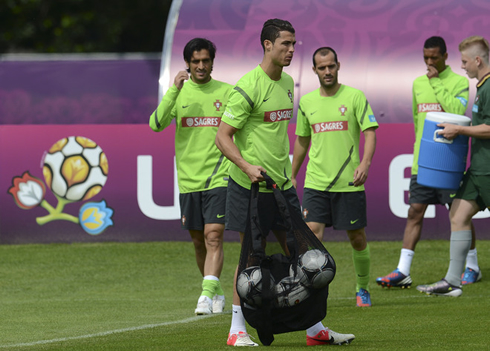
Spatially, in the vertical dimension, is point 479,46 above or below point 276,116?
above

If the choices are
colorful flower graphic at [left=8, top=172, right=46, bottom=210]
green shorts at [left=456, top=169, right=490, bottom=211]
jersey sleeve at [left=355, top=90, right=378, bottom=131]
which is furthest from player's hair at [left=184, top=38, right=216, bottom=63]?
colorful flower graphic at [left=8, top=172, right=46, bottom=210]

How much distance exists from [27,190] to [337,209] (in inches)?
230

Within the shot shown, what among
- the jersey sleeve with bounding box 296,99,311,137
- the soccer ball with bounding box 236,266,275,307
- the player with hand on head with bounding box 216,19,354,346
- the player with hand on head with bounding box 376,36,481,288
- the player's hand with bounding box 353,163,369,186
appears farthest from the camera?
the player with hand on head with bounding box 376,36,481,288

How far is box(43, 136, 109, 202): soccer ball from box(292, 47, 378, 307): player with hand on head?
4977 mm

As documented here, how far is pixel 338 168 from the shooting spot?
8.68 m

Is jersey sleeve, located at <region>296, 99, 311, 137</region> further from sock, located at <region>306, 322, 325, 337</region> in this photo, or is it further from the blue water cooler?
sock, located at <region>306, 322, 325, 337</region>

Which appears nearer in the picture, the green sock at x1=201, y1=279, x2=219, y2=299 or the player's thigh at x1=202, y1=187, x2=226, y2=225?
the green sock at x1=201, y1=279, x2=219, y2=299

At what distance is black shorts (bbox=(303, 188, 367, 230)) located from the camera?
28.1 feet

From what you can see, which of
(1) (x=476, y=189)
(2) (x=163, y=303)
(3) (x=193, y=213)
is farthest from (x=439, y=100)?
(2) (x=163, y=303)

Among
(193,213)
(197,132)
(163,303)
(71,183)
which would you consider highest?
(197,132)

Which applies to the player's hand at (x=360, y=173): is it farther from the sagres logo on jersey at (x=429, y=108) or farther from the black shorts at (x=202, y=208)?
the sagres logo on jersey at (x=429, y=108)

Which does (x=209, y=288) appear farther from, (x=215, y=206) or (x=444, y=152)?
(x=444, y=152)

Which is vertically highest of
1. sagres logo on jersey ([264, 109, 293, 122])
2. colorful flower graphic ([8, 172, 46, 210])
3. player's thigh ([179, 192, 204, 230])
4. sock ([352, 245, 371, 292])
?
sagres logo on jersey ([264, 109, 293, 122])

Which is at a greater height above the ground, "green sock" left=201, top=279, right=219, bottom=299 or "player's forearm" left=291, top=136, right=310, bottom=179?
"player's forearm" left=291, top=136, right=310, bottom=179
